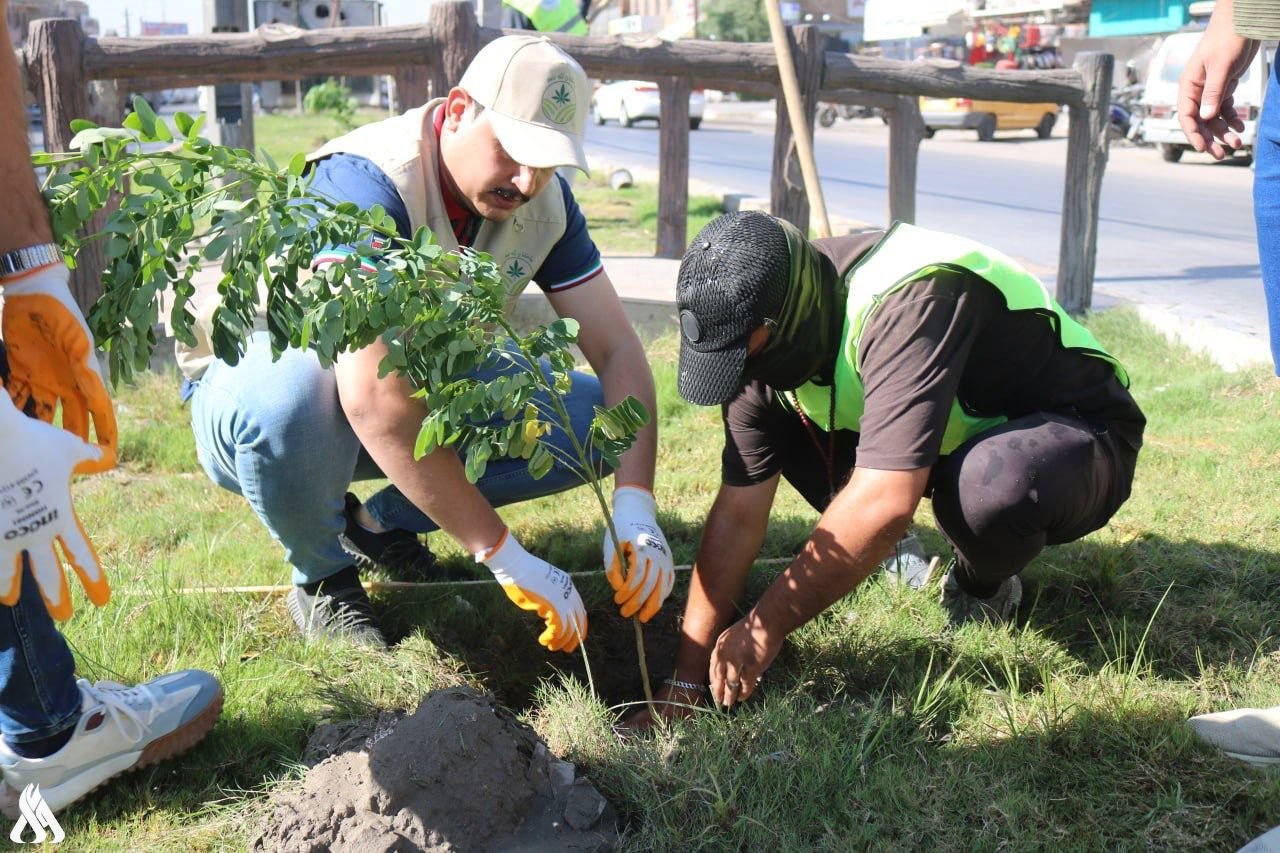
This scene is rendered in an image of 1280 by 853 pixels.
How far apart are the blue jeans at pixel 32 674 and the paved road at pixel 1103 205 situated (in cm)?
487

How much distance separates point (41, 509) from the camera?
1.75 m

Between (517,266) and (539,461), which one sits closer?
(539,461)

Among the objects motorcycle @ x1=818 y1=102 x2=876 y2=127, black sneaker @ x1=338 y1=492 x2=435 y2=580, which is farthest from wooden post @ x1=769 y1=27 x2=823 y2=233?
motorcycle @ x1=818 y1=102 x2=876 y2=127

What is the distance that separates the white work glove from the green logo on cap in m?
0.90

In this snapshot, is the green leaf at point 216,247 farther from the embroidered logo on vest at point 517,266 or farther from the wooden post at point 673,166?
the wooden post at point 673,166

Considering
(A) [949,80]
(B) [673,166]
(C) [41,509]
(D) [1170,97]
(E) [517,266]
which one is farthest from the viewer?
(D) [1170,97]

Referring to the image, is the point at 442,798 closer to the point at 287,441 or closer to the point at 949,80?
the point at 287,441

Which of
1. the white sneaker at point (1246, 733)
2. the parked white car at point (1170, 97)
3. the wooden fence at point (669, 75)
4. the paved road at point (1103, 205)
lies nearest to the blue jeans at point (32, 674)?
the white sneaker at point (1246, 733)

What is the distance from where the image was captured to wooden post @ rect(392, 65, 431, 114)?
601 centimetres

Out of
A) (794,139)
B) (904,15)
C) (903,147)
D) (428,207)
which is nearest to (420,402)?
(428,207)

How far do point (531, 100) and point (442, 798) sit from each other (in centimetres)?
142

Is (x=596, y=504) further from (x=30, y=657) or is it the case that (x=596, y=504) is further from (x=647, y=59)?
(x=647, y=59)

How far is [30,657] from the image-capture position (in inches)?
82.1

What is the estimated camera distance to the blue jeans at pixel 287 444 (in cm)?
267
